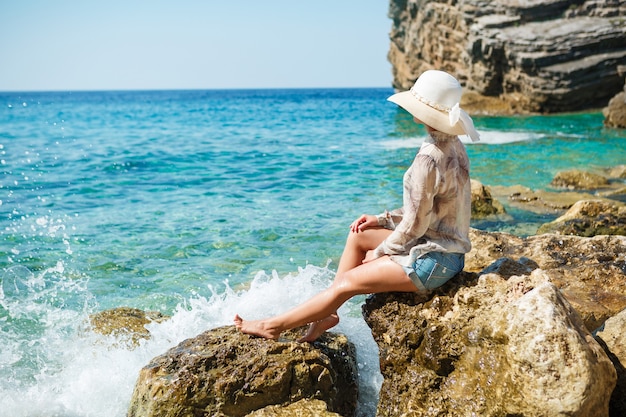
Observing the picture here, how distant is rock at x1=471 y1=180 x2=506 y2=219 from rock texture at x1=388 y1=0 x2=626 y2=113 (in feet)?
82.7

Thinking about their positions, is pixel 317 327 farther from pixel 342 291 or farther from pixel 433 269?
pixel 433 269

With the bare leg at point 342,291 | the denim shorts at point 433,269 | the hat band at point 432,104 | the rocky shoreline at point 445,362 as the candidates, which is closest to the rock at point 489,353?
the rocky shoreline at point 445,362

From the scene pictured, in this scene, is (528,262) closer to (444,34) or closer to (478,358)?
(478,358)

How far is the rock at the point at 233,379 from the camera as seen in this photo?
4.39 meters

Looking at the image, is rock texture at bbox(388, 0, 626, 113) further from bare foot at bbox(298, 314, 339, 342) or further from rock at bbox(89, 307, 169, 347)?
bare foot at bbox(298, 314, 339, 342)

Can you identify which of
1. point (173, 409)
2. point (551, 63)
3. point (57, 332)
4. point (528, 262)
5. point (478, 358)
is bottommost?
point (57, 332)

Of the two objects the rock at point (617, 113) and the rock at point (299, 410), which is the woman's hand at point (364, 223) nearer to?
the rock at point (299, 410)

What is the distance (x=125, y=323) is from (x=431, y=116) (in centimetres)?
411

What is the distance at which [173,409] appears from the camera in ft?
14.2

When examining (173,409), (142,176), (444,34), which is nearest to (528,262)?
(173,409)

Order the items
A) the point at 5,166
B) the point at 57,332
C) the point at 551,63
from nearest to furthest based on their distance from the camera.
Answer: the point at 57,332
the point at 5,166
the point at 551,63

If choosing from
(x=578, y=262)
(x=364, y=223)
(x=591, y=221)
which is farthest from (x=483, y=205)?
(x=364, y=223)

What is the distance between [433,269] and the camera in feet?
14.5

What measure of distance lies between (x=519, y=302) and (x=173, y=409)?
7.94 feet
